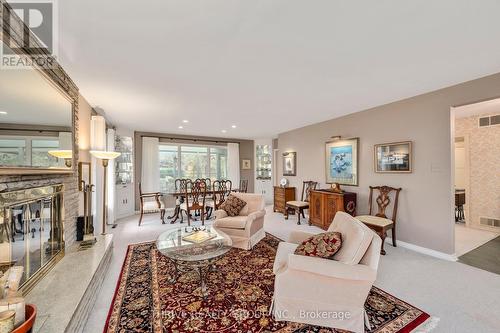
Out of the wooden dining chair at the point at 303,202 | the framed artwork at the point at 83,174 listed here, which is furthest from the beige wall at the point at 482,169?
the framed artwork at the point at 83,174

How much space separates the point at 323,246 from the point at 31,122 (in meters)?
2.75

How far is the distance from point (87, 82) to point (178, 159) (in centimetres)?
439

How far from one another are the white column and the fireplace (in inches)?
62.2

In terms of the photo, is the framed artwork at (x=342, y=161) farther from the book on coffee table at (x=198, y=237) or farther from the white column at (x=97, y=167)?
the white column at (x=97, y=167)

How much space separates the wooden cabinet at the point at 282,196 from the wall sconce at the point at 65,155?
4.69 meters

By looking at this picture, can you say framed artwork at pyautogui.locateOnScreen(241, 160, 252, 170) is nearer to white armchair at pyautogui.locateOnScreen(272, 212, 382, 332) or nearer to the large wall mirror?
the large wall mirror

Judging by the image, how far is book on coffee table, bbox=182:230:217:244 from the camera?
2650mm

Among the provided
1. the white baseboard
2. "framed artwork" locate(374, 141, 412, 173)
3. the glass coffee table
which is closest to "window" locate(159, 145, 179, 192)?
the glass coffee table

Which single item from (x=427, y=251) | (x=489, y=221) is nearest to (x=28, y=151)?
(x=427, y=251)

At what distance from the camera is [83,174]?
128 inches

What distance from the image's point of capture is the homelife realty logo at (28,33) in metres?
1.52

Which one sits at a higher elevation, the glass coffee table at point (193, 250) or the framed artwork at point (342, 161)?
the framed artwork at point (342, 161)

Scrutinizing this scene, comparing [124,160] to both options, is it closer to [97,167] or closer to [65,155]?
[97,167]

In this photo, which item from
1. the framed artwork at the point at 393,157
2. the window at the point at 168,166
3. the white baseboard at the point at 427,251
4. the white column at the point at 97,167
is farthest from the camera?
the window at the point at 168,166
